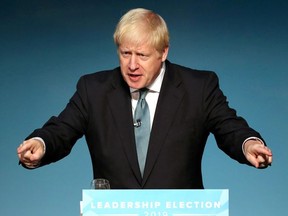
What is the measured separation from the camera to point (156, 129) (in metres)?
2.15

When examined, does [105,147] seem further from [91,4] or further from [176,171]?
[91,4]

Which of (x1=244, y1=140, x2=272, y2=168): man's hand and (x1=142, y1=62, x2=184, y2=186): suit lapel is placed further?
(x1=142, y1=62, x2=184, y2=186): suit lapel

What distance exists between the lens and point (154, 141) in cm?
213

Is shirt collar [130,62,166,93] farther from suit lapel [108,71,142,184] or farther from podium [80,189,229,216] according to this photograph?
podium [80,189,229,216]

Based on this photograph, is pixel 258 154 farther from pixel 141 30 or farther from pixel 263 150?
pixel 141 30

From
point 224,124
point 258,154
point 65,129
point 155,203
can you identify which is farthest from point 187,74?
point 155,203

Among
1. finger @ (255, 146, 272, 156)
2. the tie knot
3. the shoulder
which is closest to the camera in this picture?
finger @ (255, 146, 272, 156)

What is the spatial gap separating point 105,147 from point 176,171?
241mm

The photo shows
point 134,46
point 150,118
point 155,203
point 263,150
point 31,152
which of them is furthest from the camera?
point 150,118

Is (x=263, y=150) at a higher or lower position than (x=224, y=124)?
lower

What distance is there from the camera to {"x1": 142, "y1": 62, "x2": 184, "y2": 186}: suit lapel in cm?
212

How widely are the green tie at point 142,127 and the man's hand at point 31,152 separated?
0.32 metres

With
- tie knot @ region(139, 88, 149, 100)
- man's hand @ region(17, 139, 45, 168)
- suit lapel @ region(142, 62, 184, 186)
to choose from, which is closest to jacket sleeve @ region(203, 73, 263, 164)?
suit lapel @ region(142, 62, 184, 186)

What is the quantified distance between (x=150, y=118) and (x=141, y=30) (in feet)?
0.96
